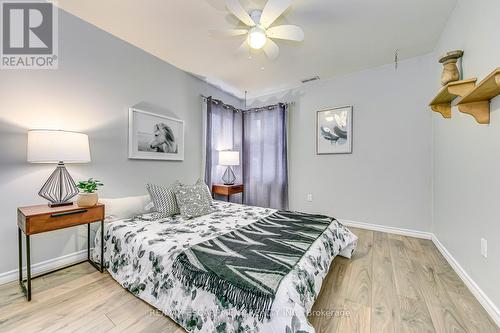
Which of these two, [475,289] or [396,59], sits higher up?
[396,59]

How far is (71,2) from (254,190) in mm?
3636

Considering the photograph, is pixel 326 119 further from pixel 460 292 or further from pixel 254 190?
pixel 460 292

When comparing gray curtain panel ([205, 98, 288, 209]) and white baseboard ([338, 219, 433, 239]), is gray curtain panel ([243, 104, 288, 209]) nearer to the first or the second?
gray curtain panel ([205, 98, 288, 209])

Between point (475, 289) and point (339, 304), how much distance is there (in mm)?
1106

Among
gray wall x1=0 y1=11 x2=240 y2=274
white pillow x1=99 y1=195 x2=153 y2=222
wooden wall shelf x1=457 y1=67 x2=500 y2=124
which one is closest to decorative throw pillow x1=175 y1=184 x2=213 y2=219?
white pillow x1=99 y1=195 x2=153 y2=222

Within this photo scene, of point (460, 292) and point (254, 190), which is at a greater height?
point (254, 190)

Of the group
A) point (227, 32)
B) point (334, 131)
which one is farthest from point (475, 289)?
point (227, 32)

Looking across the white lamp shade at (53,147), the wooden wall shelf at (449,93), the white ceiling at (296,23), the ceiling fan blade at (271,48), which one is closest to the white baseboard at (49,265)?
the white lamp shade at (53,147)

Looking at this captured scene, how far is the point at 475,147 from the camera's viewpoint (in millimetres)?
1735

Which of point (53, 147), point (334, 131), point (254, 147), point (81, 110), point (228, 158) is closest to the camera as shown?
point (53, 147)

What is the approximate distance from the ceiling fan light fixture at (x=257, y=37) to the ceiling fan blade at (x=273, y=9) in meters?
0.09

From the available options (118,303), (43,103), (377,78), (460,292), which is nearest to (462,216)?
(460,292)

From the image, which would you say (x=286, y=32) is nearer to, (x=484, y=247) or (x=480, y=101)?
(x=480, y=101)

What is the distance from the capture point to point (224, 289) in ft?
3.87
